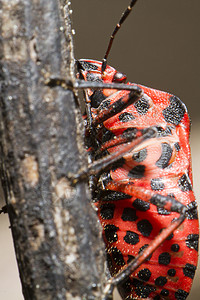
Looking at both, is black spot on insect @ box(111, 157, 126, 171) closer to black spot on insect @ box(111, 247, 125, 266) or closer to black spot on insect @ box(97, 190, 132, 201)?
black spot on insect @ box(97, 190, 132, 201)

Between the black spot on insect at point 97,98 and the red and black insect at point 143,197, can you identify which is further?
the black spot on insect at point 97,98

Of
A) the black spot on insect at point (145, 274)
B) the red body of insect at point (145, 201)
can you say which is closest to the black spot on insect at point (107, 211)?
the red body of insect at point (145, 201)

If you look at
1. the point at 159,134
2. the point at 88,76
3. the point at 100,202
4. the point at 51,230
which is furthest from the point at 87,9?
the point at 51,230

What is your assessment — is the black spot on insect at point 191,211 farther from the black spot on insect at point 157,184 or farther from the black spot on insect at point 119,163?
the black spot on insect at point 119,163

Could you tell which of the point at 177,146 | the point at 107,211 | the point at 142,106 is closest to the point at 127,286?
the point at 107,211

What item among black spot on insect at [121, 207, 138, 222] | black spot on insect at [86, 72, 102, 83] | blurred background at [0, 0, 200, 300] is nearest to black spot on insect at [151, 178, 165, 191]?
black spot on insect at [121, 207, 138, 222]

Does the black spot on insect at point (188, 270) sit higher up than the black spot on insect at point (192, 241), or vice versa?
the black spot on insect at point (192, 241)
